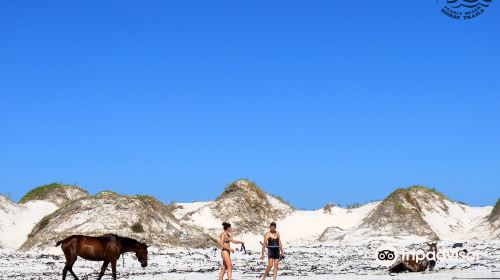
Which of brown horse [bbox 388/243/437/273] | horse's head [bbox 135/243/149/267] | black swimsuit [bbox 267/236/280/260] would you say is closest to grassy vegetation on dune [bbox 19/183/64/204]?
horse's head [bbox 135/243/149/267]

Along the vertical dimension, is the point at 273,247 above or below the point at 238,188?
below

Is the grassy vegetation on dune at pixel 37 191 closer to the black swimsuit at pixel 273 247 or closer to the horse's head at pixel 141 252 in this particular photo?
the horse's head at pixel 141 252

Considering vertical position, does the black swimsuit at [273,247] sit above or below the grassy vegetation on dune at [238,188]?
below

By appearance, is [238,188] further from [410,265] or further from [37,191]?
[410,265]

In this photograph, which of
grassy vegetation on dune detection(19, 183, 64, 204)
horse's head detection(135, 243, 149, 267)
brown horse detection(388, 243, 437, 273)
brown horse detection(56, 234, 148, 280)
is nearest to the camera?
brown horse detection(56, 234, 148, 280)

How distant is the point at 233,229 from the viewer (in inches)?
2135

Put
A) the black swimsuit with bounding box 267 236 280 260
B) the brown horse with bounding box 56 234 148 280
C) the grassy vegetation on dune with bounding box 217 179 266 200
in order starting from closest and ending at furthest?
the black swimsuit with bounding box 267 236 280 260 → the brown horse with bounding box 56 234 148 280 → the grassy vegetation on dune with bounding box 217 179 266 200

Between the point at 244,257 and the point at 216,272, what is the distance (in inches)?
323

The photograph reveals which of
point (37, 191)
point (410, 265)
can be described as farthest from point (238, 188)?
point (410, 265)

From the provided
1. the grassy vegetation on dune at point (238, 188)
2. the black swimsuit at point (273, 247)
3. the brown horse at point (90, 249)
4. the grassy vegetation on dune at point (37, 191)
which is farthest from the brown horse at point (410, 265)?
the grassy vegetation on dune at point (37, 191)

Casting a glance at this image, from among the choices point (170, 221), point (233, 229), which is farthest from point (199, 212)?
point (170, 221)

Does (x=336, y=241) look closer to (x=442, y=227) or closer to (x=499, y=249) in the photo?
(x=442, y=227)

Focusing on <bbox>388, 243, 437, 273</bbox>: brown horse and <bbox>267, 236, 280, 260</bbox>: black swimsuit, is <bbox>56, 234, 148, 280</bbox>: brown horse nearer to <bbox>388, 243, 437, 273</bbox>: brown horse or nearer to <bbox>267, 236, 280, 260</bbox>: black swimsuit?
<bbox>267, 236, 280, 260</bbox>: black swimsuit

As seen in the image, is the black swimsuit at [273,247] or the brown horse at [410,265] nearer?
the black swimsuit at [273,247]
